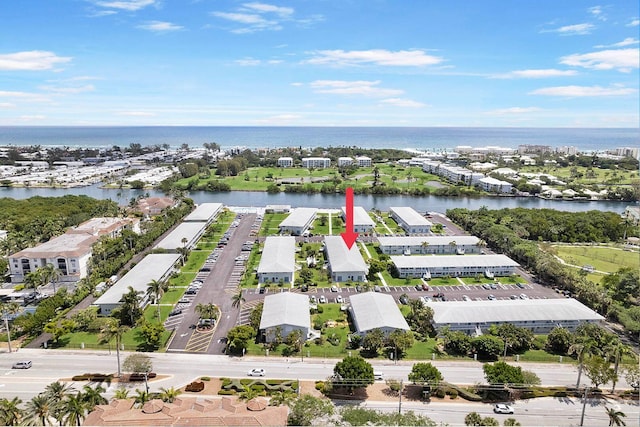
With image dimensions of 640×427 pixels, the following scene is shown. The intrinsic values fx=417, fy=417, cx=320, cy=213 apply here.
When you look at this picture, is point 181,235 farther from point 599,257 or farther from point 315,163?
point 315,163

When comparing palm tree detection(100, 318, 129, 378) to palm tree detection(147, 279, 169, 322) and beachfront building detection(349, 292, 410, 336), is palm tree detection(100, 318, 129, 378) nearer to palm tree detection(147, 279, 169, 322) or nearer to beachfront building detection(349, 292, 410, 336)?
palm tree detection(147, 279, 169, 322)

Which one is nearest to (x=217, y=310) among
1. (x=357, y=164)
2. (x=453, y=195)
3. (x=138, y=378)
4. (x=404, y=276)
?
(x=138, y=378)

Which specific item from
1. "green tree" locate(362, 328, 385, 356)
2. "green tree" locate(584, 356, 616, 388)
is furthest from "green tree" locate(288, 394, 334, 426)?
"green tree" locate(584, 356, 616, 388)

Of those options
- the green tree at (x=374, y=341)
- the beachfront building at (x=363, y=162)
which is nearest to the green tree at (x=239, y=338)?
the green tree at (x=374, y=341)

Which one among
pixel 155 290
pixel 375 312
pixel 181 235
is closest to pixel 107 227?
pixel 181 235

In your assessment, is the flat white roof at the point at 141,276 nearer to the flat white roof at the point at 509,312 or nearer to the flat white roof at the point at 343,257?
the flat white roof at the point at 343,257

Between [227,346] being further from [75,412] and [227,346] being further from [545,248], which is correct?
[545,248]
